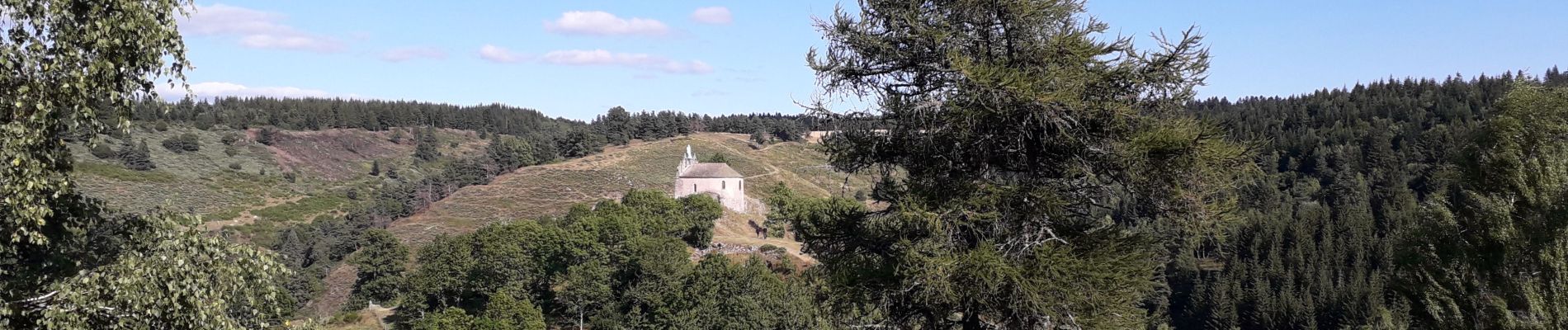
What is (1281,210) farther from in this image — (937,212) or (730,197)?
(937,212)

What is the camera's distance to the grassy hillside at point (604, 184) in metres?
86.8

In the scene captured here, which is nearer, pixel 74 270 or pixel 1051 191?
pixel 74 270

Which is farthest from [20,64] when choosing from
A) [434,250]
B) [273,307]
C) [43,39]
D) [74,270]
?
[434,250]

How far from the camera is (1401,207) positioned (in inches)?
3922

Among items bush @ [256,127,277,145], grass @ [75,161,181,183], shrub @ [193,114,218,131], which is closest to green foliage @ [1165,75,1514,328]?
grass @ [75,161,181,183]

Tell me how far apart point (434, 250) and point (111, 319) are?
5507 cm

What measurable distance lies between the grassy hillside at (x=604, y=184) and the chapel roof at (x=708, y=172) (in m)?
3.65

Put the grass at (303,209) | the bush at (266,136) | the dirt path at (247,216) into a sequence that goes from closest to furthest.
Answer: the dirt path at (247,216) → the grass at (303,209) → the bush at (266,136)

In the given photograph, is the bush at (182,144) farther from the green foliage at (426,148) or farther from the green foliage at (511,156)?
the green foliage at (511,156)

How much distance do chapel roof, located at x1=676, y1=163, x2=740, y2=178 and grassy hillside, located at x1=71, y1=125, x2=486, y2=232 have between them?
39.6 meters

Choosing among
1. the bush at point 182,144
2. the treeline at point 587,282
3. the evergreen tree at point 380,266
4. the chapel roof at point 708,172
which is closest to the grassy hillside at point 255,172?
the bush at point 182,144

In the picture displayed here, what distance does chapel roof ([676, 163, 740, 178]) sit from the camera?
8350 cm

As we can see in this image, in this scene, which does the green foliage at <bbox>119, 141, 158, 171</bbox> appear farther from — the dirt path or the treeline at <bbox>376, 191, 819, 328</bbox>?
the treeline at <bbox>376, 191, 819, 328</bbox>

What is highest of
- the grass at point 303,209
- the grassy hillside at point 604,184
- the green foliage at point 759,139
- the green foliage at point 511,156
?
the green foliage at point 759,139
